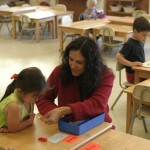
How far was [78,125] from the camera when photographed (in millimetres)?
1943

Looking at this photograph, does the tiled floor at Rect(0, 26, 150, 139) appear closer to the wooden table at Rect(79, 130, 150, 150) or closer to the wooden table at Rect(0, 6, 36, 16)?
the wooden table at Rect(0, 6, 36, 16)

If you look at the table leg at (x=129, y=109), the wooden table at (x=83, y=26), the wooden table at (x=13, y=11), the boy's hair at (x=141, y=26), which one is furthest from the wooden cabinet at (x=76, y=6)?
the table leg at (x=129, y=109)

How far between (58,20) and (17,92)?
6913mm

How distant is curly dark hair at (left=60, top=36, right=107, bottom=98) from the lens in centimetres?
223

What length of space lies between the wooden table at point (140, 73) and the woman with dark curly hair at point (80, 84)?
145 centimetres

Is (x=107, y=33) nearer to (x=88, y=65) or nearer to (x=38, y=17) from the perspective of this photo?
(x=38, y=17)

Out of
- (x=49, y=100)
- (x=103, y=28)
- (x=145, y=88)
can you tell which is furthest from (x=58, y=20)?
(x=49, y=100)

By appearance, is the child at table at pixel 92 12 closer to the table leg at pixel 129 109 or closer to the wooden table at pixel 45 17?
the wooden table at pixel 45 17

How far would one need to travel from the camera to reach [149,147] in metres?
1.86

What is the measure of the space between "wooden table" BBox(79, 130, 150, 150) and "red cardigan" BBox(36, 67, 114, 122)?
7.8 inches

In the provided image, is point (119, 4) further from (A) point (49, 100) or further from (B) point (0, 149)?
(B) point (0, 149)

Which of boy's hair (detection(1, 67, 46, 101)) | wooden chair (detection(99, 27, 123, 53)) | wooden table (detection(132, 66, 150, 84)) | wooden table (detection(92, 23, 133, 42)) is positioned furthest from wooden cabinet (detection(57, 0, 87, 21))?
boy's hair (detection(1, 67, 46, 101))

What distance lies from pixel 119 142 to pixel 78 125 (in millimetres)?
242

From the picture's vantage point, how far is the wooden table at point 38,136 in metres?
1.83
